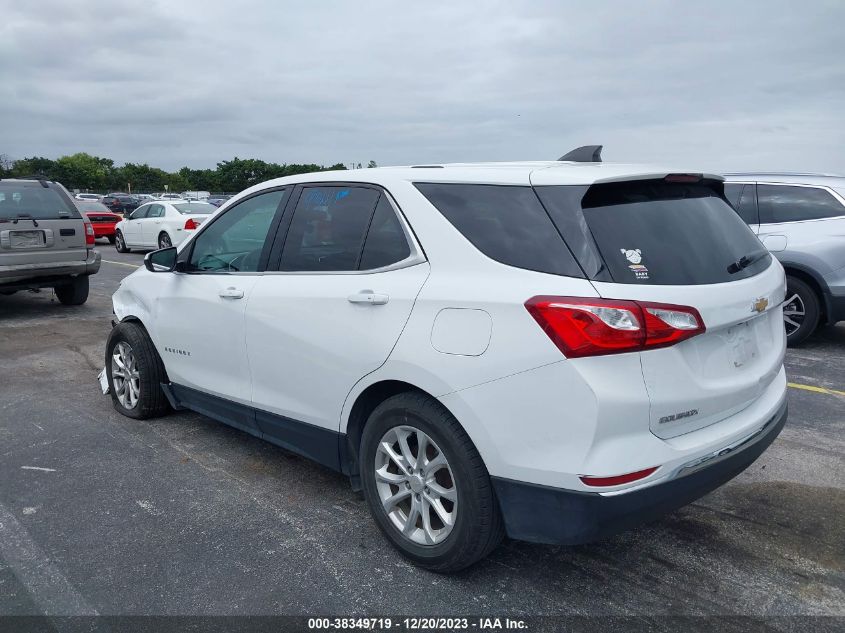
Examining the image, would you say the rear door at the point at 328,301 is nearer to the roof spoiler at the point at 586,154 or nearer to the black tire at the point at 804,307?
the roof spoiler at the point at 586,154

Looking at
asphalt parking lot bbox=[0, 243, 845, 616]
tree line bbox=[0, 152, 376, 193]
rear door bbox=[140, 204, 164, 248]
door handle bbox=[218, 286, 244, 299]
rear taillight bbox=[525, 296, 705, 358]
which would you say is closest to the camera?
rear taillight bbox=[525, 296, 705, 358]

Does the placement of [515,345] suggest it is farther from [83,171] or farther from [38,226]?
[83,171]

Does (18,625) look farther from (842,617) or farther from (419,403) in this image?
(842,617)

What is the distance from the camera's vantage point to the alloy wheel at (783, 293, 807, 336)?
729 cm

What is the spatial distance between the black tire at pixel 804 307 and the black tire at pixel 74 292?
9.02m

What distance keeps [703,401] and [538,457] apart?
0.67 metres

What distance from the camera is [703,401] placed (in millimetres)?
2641

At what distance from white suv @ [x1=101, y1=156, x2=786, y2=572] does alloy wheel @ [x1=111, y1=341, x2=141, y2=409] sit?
5.23ft

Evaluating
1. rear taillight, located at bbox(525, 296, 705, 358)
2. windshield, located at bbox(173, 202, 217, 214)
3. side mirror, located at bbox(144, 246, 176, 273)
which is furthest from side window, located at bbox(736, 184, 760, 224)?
windshield, located at bbox(173, 202, 217, 214)

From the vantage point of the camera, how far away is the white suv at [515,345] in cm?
248

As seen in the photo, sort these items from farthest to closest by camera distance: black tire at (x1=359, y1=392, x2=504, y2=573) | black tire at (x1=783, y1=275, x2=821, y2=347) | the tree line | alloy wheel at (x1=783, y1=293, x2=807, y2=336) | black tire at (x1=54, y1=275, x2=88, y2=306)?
the tree line < black tire at (x1=54, y1=275, x2=88, y2=306) < alloy wheel at (x1=783, y1=293, x2=807, y2=336) < black tire at (x1=783, y1=275, x2=821, y2=347) < black tire at (x1=359, y1=392, x2=504, y2=573)

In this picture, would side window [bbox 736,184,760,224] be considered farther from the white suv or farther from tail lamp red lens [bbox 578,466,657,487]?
tail lamp red lens [bbox 578,466,657,487]

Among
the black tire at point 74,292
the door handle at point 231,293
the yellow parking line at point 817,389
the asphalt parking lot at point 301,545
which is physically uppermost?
the door handle at point 231,293

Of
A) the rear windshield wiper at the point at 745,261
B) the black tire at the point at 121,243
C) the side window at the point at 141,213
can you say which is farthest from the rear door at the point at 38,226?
the black tire at the point at 121,243
